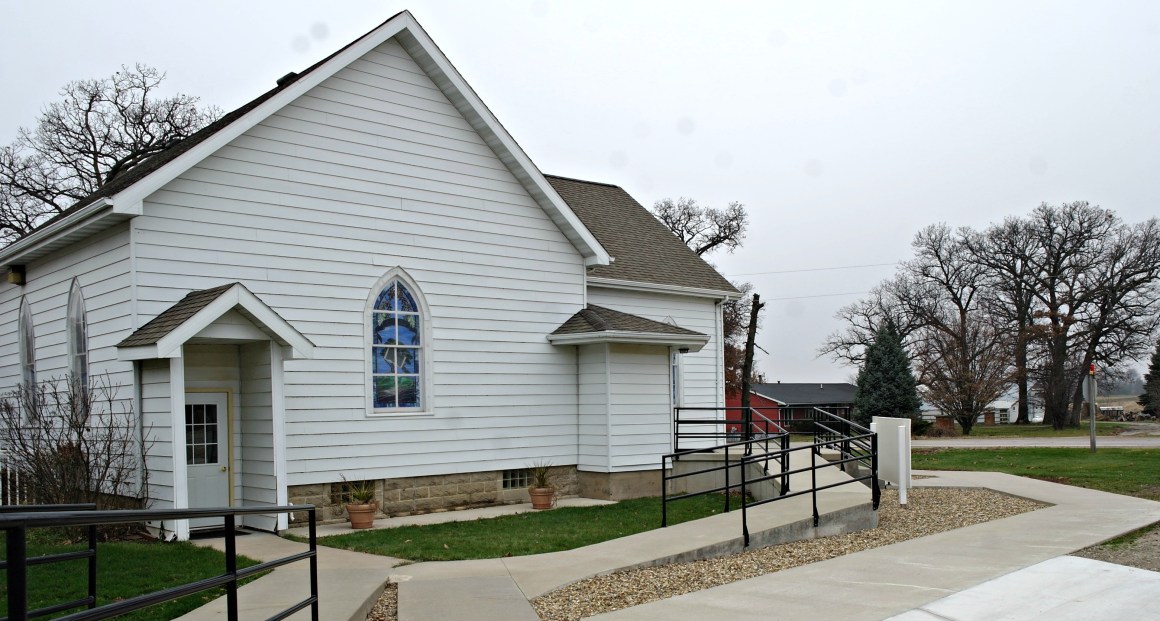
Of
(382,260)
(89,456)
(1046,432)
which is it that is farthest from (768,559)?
(1046,432)

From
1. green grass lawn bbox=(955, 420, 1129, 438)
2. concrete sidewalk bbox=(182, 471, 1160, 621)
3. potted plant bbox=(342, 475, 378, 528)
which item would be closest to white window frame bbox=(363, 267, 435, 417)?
potted plant bbox=(342, 475, 378, 528)

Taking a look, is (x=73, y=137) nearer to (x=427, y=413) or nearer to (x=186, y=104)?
(x=186, y=104)

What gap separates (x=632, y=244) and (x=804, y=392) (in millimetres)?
53806

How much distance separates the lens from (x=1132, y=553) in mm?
10109

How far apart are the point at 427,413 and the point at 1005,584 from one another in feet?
33.0

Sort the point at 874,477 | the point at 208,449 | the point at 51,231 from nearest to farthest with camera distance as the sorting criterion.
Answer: the point at 874,477
the point at 208,449
the point at 51,231

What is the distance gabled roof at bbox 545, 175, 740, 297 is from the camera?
71.1ft

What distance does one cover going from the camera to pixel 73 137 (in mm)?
39688

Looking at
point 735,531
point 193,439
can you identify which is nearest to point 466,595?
point 735,531

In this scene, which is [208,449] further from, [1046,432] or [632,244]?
[1046,432]

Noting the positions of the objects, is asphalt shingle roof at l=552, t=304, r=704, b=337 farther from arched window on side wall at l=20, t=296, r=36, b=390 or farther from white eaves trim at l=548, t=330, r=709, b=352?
arched window on side wall at l=20, t=296, r=36, b=390

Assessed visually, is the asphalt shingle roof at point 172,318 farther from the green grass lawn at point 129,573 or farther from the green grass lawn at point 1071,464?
the green grass lawn at point 1071,464

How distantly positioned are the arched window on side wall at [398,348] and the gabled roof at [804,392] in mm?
56375

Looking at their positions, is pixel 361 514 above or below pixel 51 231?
below
